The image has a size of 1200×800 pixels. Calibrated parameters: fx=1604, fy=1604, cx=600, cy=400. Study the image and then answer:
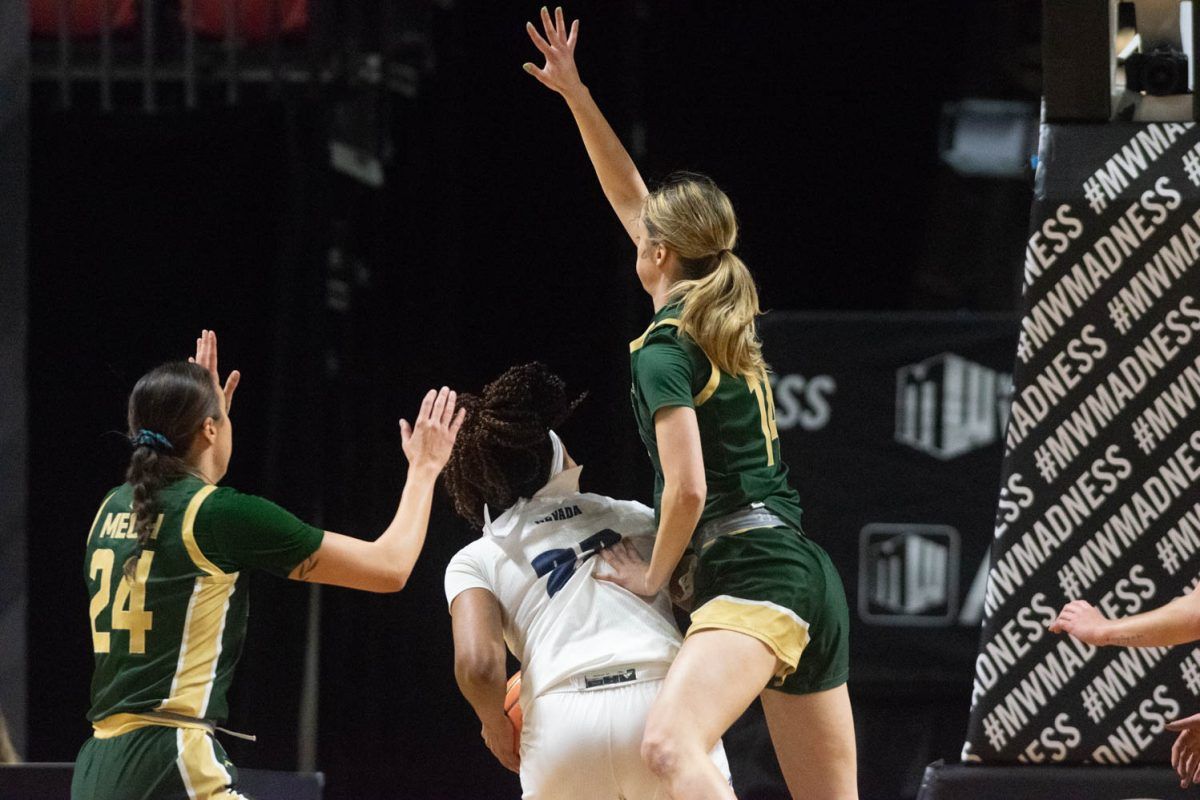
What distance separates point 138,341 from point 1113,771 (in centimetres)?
400

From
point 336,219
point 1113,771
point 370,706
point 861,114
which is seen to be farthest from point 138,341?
point 1113,771

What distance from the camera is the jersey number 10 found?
3014 mm

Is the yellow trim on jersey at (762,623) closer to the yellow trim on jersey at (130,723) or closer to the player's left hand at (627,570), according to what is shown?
the player's left hand at (627,570)

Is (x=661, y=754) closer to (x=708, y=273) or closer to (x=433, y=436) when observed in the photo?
(x=433, y=436)

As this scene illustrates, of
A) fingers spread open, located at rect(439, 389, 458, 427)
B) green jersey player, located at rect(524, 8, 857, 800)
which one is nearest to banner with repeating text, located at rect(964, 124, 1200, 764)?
green jersey player, located at rect(524, 8, 857, 800)

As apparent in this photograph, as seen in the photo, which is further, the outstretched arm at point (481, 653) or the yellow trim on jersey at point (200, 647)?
the outstretched arm at point (481, 653)

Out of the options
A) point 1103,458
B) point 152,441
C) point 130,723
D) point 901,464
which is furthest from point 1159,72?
point 130,723

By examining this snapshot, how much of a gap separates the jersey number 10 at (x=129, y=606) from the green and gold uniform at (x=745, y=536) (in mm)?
1019

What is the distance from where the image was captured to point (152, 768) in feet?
9.65

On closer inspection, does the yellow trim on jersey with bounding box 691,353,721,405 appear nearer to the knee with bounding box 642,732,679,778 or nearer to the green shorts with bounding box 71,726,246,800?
the knee with bounding box 642,732,679,778

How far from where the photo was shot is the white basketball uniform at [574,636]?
3037 mm

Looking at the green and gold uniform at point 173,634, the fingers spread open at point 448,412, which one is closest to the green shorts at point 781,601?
the fingers spread open at point 448,412

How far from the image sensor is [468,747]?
6.54m

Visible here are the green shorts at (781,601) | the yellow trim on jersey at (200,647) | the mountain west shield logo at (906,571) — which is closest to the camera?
the yellow trim on jersey at (200,647)
